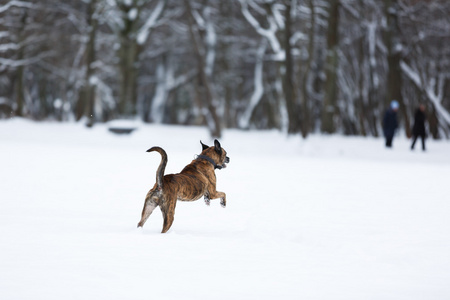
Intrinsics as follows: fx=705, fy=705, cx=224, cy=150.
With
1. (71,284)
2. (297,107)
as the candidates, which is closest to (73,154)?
(71,284)

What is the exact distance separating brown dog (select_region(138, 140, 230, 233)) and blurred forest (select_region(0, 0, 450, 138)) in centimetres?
2051

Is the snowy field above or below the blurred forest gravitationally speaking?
below

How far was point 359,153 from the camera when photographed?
23.6m

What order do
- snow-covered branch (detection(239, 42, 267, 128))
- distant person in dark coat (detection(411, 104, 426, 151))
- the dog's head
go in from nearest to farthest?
the dog's head < distant person in dark coat (detection(411, 104, 426, 151)) < snow-covered branch (detection(239, 42, 267, 128))

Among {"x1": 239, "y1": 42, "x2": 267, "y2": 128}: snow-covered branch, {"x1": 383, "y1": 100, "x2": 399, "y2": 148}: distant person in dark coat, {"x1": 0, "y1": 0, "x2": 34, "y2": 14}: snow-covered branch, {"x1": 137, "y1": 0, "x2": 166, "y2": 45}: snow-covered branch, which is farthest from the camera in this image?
{"x1": 239, "y1": 42, "x2": 267, "y2": 128}: snow-covered branch

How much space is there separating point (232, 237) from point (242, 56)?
126 ft

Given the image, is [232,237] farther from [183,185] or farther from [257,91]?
[257,91]

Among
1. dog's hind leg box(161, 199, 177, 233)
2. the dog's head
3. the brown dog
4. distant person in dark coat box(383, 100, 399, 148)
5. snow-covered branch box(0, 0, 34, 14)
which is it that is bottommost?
dog's hind leg box(161, 199, 177, 233)

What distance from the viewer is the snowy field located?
559cm

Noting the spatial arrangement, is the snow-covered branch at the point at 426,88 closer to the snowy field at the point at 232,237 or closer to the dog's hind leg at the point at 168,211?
the snowy field at the point at 232,237

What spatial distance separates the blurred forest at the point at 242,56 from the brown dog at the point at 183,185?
20508mm

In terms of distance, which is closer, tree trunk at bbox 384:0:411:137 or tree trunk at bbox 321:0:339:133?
tree trunk at bbox 321:0:339:133

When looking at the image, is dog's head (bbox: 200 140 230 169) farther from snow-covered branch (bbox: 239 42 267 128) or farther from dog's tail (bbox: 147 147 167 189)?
snow-covered branch (bbox: 239 42 267 128)

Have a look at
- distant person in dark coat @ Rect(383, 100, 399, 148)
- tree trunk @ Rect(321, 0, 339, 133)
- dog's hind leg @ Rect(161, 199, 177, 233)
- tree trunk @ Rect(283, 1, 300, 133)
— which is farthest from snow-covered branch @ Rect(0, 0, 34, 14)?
dog's hind leg @ Rect(161, 199, 177, 233)
